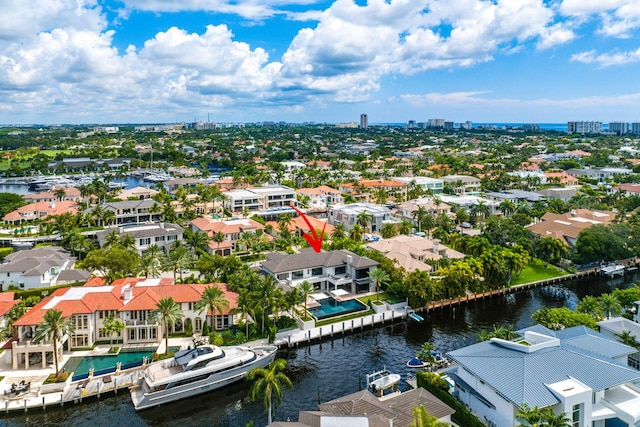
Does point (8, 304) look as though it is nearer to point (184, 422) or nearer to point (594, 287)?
point (184, 422)

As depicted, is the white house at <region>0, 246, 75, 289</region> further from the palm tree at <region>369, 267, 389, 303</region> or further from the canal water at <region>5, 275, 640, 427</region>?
the palm tree at <region>369, 267, 389, 303</region>

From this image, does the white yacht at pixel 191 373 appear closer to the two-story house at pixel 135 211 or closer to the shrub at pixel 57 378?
the shrub at pixel 57 378

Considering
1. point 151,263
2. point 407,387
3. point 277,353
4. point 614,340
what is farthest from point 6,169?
point 614,340

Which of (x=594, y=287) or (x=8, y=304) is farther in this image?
(x=594, y=287)

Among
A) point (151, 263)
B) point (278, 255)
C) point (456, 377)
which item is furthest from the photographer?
point (278, 255)

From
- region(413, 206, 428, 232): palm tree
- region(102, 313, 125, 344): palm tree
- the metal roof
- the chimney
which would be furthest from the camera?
region(413, 206, 428, 232): palm tree

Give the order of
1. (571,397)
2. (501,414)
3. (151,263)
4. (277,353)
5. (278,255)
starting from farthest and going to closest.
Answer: (278,255) → (151,263) → (277,353) → (501,414) → (571,397)

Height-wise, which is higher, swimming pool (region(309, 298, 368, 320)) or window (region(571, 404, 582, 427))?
window (region(571, 404, 582, 427))

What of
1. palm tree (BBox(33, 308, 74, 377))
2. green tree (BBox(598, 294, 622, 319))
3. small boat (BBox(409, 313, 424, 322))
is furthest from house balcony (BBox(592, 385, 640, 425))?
palm tree (BBox(33, 308, 74, 377))
